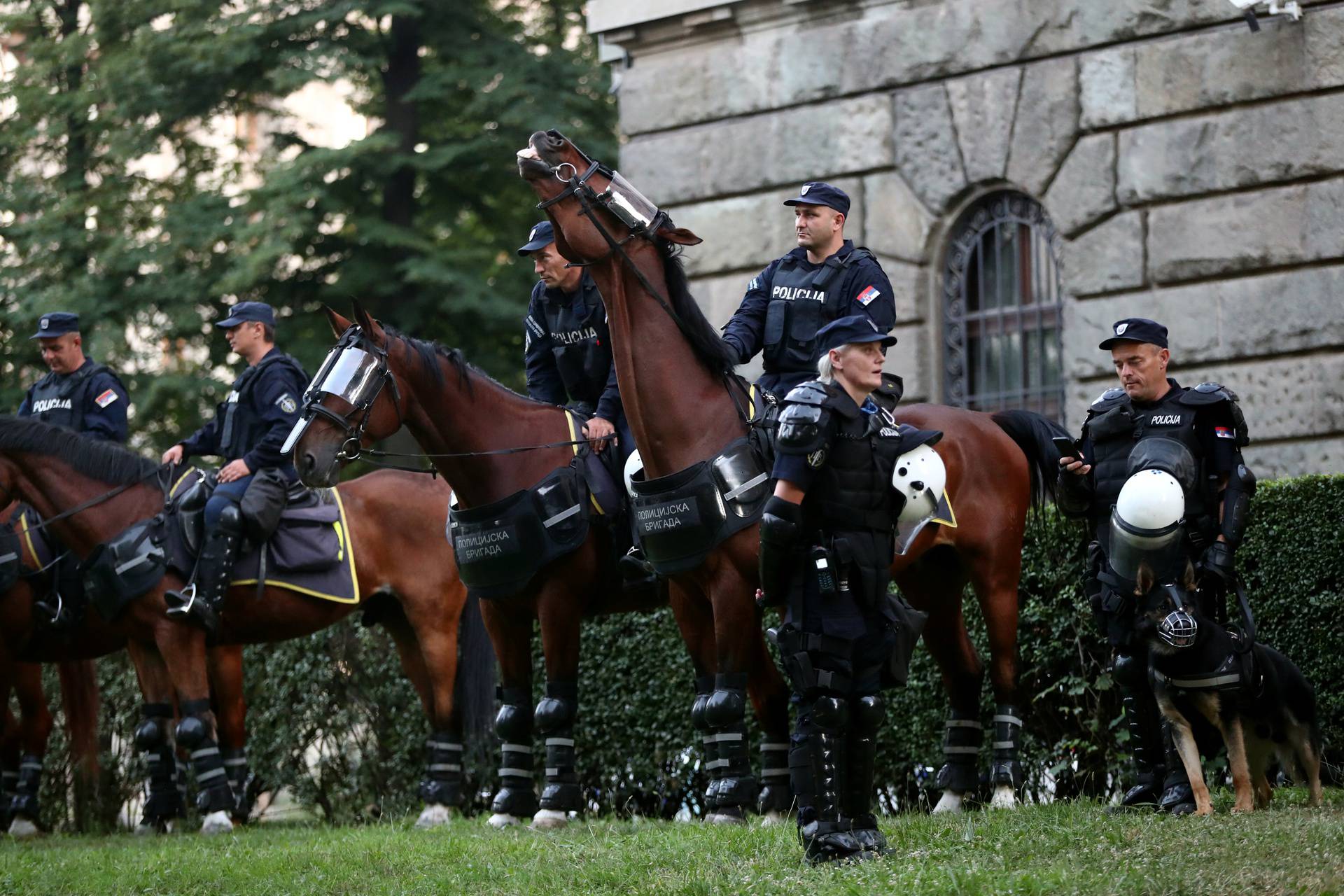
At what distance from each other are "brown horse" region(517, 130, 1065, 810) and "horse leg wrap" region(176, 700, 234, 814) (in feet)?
12.1

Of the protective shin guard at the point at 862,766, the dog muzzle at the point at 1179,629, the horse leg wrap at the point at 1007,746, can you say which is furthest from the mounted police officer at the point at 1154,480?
the protective shin guard at the point at 862,766

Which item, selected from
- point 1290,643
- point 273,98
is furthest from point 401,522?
point 273,98

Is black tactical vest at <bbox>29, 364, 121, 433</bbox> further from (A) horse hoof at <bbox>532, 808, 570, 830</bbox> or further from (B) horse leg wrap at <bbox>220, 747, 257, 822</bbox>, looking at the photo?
(A) horse hoof at <bbox>532, 808, 570, 830</bbox>

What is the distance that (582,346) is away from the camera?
10531 mm

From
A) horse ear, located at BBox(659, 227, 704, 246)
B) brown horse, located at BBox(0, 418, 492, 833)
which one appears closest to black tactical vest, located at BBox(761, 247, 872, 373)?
horse ear, located at BBox(659, 227, 704, 246)

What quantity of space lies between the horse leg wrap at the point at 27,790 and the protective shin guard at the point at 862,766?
7604 mm

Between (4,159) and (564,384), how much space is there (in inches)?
472

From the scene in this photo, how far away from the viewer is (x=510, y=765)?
10305 millimetres

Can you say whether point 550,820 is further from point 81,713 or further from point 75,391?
point 75,391

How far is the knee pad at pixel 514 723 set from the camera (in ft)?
33.7

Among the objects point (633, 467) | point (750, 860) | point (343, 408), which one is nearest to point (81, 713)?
point (343, 408)

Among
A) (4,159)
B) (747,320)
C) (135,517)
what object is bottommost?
(135,517)

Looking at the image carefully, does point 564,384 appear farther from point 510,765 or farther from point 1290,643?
point 1290,643

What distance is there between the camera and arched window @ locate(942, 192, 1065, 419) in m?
13.5
